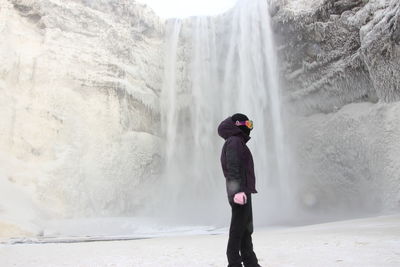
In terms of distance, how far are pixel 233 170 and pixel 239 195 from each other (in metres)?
0.18

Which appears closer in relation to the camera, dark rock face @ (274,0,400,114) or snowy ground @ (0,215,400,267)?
A: snowy ground @ (0,215,400,267)

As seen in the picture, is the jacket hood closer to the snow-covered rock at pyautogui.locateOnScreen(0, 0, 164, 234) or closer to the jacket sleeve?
the jacket sleeve

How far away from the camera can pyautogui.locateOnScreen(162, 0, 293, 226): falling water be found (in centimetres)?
1434

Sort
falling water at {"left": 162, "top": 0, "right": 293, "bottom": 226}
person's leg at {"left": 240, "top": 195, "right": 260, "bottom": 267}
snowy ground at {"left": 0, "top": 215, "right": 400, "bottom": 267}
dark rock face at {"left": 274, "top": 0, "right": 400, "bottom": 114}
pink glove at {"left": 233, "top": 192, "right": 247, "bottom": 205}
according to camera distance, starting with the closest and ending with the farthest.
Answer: pink glove at {"left": 233, "top": 192, "right": 247, "bottom": 205} < person's leg at {"left": 240, "top": 195, "right": 260, "bottom": 267} < snowy ground at {"left": 0, "top": 215, "right": 400, "bottom": 267} < dark rock face at {"left": 274, "top": 0, "right": 400, "bottom": 114} < falling water at {"left": 162, "top": 0, "right": 293, "bottom": 226}

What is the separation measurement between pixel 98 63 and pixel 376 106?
952cm

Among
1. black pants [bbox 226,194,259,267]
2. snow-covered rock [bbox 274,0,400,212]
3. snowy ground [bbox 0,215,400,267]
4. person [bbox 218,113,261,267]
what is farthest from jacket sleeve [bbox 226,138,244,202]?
snow-covered rock [bbox 274,0,400,212]

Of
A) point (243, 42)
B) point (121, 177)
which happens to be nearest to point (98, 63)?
point (121, 177)

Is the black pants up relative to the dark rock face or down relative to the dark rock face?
down

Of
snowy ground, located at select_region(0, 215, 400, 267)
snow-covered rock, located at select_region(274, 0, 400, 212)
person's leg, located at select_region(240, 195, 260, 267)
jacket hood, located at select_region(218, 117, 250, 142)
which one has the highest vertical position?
snow-covered rock, located at select_region(274, 0, 400, 212)

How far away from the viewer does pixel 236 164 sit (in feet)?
8.64

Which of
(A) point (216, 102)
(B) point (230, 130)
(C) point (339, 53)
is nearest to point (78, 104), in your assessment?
(A) point (216, 102)

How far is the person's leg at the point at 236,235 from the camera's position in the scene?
102 inches

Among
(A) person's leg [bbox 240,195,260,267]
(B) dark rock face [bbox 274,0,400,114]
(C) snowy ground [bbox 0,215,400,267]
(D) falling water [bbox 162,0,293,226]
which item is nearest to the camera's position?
(A) person's leg [bbox 240,195,260,267]

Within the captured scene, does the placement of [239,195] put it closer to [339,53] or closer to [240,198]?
[240,198]
